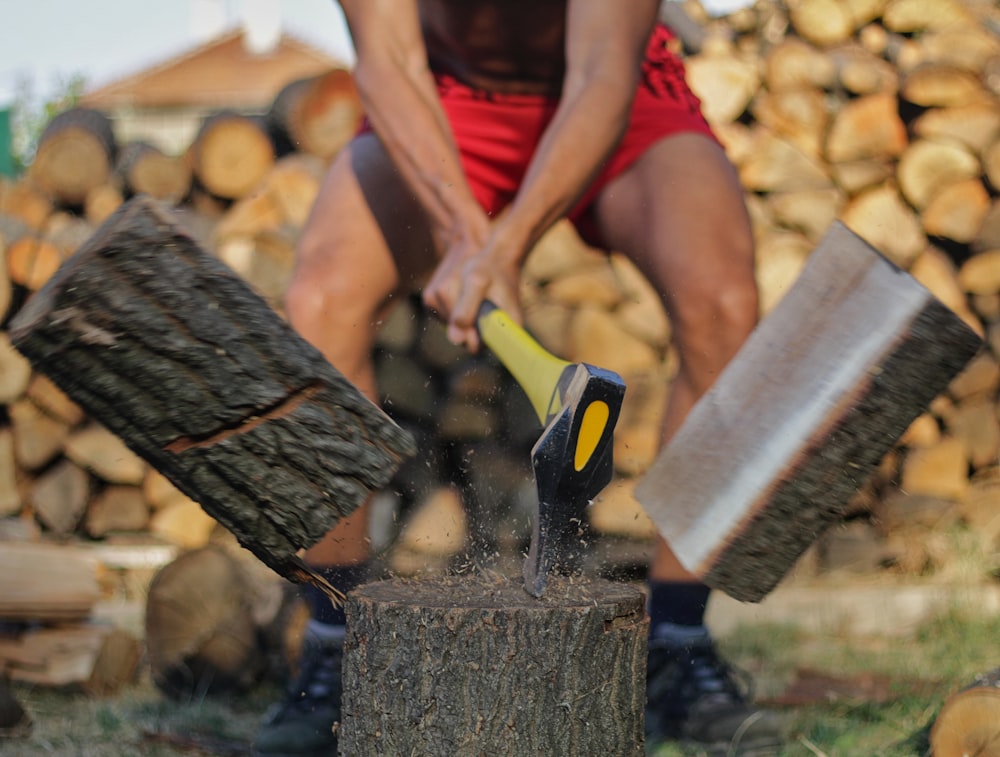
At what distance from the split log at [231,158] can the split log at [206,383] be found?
2.47 metres

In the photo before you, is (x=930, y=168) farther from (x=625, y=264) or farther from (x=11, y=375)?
(x=11, y=375)

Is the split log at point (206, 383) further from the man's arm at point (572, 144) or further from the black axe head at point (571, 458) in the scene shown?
the man's arm at point (572, 144)

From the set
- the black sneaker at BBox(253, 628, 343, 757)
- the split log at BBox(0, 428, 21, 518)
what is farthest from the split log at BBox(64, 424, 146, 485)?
the black sneaker at BBox(253, 628, 343, 757)

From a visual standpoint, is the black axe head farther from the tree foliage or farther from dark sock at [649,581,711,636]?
the tree foliage

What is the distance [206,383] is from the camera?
4.39 ft

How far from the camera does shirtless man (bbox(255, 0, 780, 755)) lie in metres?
1.97

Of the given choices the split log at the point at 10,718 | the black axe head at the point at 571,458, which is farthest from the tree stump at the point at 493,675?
the split log at the point at 10,718

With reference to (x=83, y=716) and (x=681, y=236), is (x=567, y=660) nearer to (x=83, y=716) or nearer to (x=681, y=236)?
(x=681, y=236)

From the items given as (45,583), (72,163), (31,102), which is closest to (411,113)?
(45,583)

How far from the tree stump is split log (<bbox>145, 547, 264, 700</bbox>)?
1.20 meters

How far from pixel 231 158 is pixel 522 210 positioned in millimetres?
2058

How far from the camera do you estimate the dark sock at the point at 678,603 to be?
2.04 metres

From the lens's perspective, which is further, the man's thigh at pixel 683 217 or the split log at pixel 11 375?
the split log at pixel 11 375

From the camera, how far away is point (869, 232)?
364cm
